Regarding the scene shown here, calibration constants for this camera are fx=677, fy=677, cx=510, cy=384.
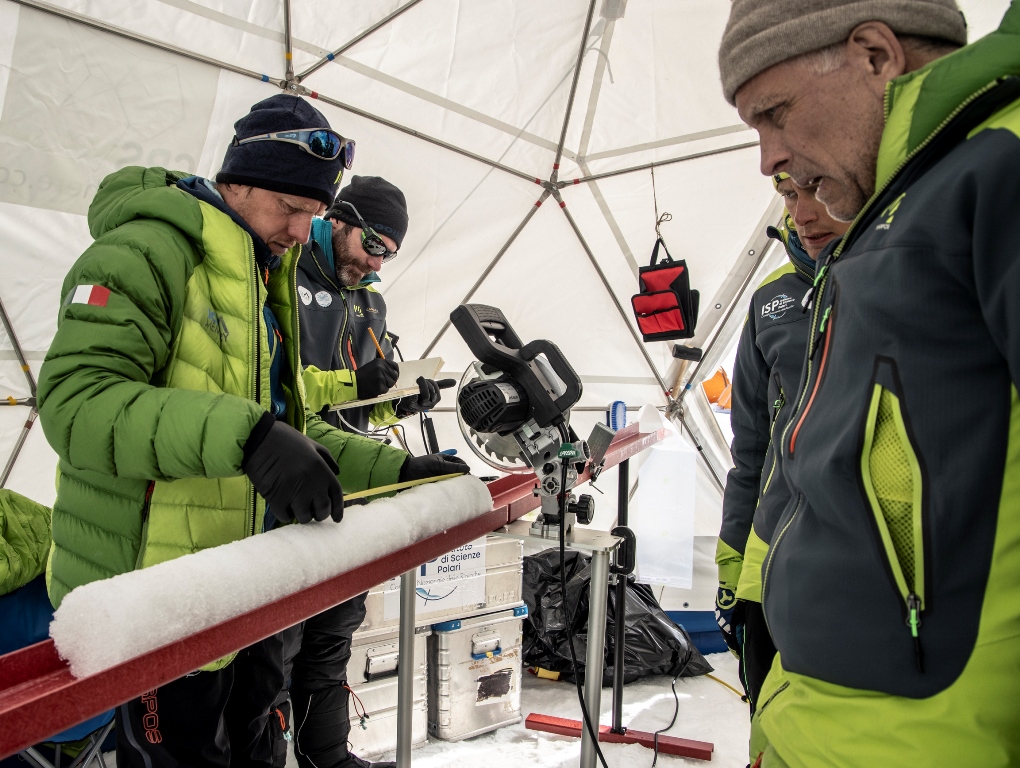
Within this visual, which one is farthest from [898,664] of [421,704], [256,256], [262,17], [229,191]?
[262,17]

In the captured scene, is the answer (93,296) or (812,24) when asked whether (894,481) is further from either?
(93,296)

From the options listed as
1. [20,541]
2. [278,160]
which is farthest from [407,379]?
[20,541]

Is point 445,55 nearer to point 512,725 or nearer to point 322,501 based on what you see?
point 322,501

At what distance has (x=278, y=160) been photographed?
1735mm

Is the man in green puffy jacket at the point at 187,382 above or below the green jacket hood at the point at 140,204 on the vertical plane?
below

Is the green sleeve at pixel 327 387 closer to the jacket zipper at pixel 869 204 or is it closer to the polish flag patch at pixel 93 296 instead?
the polish flag patch at pixel 93 296

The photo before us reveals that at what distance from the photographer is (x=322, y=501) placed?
1.22 metres

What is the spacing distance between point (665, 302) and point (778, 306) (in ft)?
9.08

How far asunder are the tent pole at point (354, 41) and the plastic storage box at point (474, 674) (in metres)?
3.16

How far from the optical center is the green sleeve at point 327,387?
2.80 metres

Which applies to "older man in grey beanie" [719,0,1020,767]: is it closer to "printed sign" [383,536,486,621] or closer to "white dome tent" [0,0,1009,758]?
"printed sign" [383,536,486,621]

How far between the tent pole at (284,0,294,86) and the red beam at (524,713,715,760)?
3.85 meters

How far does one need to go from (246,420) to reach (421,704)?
289 centimetres

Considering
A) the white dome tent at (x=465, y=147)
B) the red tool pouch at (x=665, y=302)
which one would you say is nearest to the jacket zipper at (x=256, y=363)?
the white dome tent at (x=465, y=147)
